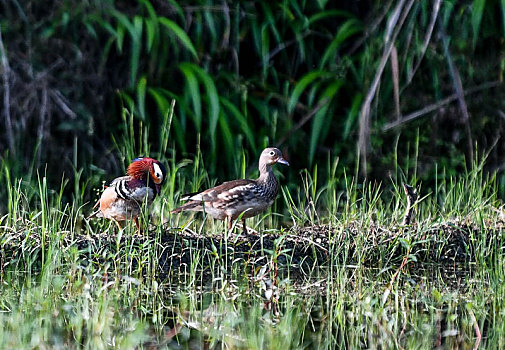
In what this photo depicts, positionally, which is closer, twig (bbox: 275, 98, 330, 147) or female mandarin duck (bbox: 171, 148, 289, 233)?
female mandarin duck (bbox: 171, 148, 289, 233)

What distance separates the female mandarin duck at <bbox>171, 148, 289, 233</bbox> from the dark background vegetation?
3.66 ft

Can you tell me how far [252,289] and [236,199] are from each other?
83 centimetres

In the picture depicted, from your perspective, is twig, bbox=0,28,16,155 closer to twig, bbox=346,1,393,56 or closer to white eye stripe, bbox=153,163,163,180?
white eye stripe, bbox=153,163,163,180

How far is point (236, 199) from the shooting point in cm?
577

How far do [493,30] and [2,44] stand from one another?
3.45 metres

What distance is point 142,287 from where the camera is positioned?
5027mm

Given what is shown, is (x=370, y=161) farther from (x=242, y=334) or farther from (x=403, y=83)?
(x=242, y=334)

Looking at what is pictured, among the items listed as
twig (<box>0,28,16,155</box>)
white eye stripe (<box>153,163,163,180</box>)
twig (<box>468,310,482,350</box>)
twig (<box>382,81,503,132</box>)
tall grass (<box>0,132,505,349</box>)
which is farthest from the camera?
twig (<box>382,81,503,132</box>)

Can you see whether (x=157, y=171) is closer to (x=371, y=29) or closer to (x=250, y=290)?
(x=250, y=290)

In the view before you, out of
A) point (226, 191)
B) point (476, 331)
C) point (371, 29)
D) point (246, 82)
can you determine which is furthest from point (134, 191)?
point (371, 29)

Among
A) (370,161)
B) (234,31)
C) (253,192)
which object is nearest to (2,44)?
(234,31)

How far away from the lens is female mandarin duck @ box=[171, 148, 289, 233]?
577cm

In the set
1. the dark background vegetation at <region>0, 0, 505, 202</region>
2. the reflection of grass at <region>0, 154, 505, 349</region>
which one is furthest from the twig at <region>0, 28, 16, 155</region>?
the reflection of grass at <region>0, 154, 505, 349</region>

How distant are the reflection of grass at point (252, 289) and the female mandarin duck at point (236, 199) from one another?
0.17 meters
